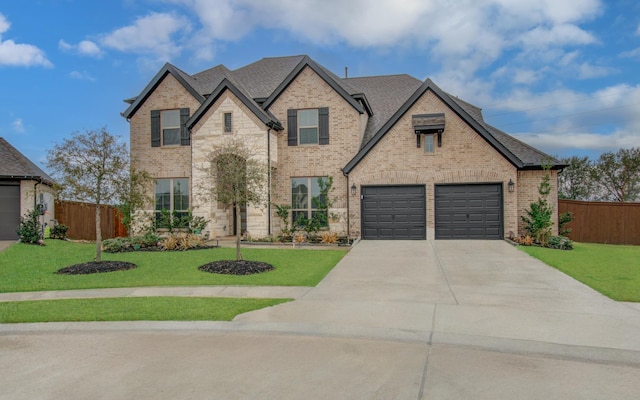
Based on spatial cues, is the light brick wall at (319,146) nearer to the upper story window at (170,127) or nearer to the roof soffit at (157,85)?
the roof soffit at (157,85)

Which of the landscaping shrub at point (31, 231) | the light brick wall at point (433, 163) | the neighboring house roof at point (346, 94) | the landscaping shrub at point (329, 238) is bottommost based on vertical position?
the landscaping shrub at point (329, 238)

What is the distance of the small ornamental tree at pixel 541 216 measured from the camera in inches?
681

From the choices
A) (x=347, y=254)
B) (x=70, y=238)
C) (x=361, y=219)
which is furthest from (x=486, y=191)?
(x=70, y=238)

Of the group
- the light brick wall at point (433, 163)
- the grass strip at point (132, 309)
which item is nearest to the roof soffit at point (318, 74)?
the light brick wall at point (433, 163)

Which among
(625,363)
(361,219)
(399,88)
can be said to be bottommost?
(625,363)

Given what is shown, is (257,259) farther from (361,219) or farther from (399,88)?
(399,88)

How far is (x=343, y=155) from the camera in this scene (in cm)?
1973

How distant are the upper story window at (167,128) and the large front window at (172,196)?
181cm

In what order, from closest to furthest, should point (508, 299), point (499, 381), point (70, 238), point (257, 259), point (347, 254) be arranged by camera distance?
point (499, 381) < point (508, 299) < point (257, 259) < point (347, 254) < point (70, 238)

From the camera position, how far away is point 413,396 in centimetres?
435

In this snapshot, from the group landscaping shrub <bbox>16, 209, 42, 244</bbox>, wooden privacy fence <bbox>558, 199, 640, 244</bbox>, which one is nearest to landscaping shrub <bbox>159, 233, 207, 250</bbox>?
landscaping shrub <bbox>16, 209, 42, 244</bbox>

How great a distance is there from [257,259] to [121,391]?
9.28m

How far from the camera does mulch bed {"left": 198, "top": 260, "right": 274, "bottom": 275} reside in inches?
457

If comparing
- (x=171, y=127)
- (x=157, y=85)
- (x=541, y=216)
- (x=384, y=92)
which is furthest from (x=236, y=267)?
(x=384, y=92)
